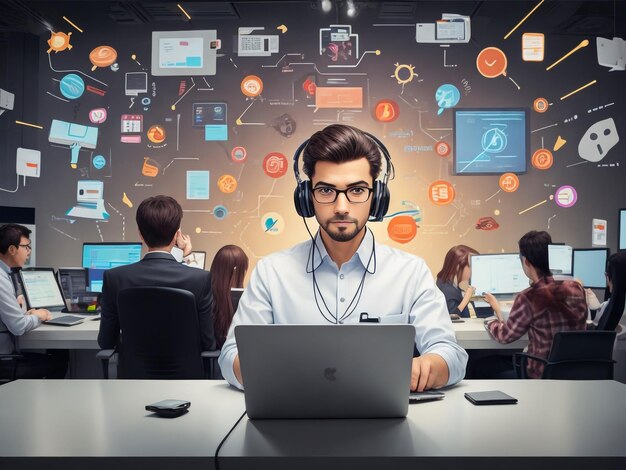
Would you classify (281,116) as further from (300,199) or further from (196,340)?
(300,199)

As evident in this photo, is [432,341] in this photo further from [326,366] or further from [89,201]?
[89,201]

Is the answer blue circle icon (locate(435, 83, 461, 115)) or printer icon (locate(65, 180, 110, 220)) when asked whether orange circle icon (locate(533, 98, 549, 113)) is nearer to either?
blue circle icon (locate(435, 83, 461, 115))

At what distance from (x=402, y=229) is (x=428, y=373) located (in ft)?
12.4

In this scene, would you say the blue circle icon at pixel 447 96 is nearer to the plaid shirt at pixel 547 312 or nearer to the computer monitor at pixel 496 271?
the computer monitor at pixel 496 271

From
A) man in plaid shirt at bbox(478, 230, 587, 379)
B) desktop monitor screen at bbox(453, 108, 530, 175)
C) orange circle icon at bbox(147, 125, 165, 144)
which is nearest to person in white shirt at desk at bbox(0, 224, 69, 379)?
orange circle icon at bbox(147, 125, 165, 144)

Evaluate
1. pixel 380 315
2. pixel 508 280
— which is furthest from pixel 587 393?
pixel 508 280

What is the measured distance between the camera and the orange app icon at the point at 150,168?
5.20m

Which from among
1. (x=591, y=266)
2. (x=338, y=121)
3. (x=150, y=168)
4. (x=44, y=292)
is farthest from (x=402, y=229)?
(x=44, y=292)

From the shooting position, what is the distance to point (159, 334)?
2.45 m

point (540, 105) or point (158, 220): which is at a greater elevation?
point (540, 105)

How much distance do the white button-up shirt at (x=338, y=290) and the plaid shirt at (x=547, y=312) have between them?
4.62ft

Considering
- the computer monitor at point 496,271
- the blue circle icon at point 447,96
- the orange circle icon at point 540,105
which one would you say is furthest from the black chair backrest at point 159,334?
the orange circle icon at point 540,105

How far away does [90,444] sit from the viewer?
40.4 inches

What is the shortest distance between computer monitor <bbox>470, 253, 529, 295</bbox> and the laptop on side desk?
263 centimetres
